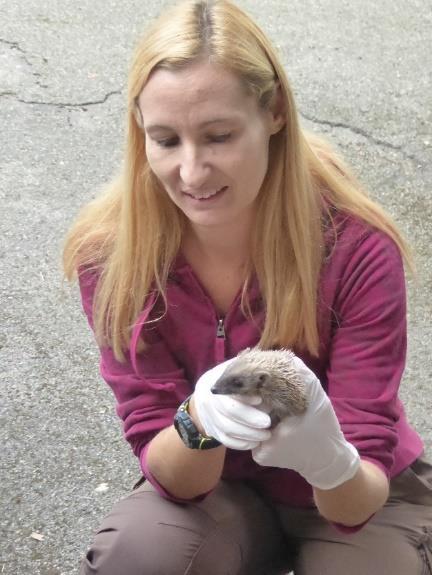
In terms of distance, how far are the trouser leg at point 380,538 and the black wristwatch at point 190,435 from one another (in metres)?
0.31

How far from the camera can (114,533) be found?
1.58m

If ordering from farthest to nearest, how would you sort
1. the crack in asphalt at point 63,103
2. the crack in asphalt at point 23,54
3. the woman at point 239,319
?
the crack in asphalt at point 23,54
the crack in asphalt at point 63,103
the woman at point 239,319

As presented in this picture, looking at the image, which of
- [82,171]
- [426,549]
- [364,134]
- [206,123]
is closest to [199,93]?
[206,123]

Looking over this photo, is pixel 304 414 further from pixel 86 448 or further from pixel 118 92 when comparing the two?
pixel 118 92

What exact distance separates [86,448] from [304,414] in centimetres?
118

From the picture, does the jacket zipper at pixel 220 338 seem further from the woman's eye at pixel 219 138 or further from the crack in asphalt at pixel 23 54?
the crack in asphalt at pixel 23 54

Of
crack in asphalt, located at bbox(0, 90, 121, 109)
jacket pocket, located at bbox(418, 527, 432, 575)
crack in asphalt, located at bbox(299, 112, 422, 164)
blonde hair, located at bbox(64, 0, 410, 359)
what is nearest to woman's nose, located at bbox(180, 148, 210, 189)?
blonde hair, located at bbox(64, 0, 410, 359)

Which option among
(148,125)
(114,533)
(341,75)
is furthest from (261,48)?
(341,75)

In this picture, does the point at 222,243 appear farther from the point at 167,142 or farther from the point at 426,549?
the point at 426,549

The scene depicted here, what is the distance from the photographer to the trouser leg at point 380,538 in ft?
5.11

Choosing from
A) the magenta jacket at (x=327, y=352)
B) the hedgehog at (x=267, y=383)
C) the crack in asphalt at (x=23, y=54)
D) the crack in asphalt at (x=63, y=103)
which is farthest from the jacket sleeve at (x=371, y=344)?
the crack in asphalt at (x=23, y=54)

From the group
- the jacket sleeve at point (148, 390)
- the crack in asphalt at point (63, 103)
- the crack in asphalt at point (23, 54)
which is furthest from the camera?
the crack in asphalt at point (23, 54)

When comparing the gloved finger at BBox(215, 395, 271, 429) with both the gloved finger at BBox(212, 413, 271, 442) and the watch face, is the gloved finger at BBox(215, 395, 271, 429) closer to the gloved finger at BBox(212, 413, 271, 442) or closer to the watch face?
the gloved finger at BBox(212, 413, 271, 442)

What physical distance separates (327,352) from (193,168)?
46 centimetres
